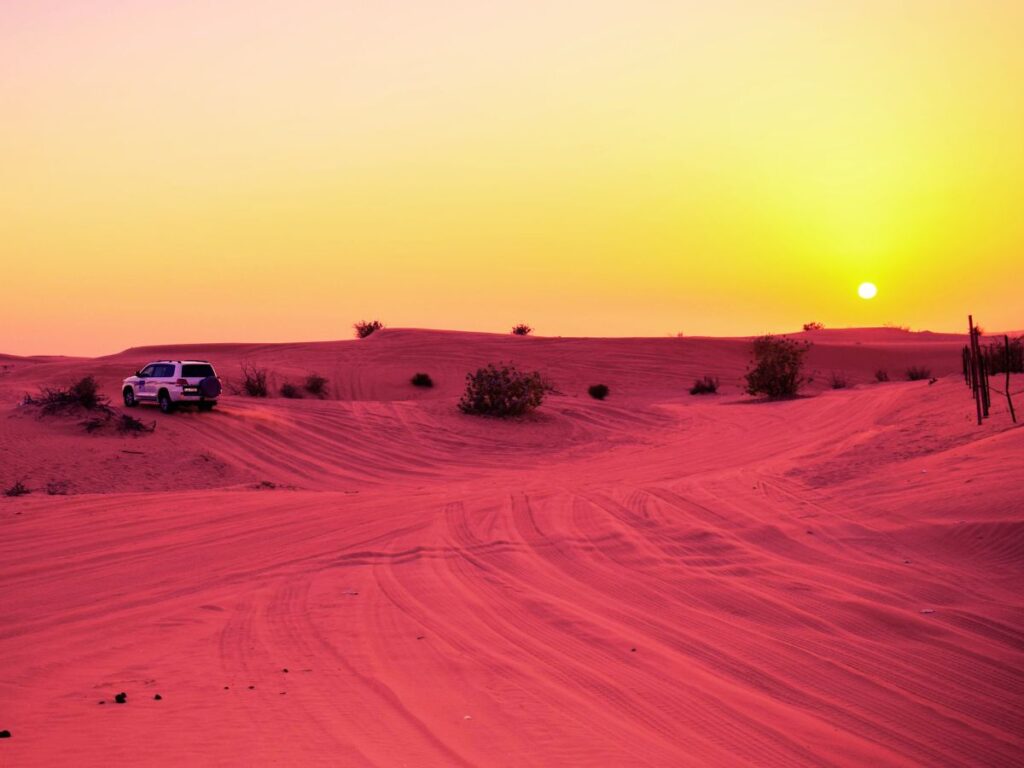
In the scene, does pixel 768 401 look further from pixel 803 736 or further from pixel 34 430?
pixel 803 736

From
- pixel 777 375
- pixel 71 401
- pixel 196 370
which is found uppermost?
pixel 196 370

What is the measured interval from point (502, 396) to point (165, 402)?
10.5 m

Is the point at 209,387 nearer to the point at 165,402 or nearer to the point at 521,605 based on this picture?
the point at 165,402

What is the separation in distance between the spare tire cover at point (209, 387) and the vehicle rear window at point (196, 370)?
0.16 meters

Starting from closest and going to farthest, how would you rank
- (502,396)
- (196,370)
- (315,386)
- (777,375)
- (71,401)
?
(71,401) → (196,370) → (502,396) → (777,375) → (315,386)

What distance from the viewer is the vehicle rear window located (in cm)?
2755

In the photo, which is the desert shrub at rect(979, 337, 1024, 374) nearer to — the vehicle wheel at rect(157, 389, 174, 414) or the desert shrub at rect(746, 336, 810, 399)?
the desert shrub at rect(746, 336, 810, 399)

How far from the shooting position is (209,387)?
2770cm

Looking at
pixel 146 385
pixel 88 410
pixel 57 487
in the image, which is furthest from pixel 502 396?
pixel 57 487

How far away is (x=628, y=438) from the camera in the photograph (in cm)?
2995

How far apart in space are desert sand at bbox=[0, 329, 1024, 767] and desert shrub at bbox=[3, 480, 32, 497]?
0.51 meters

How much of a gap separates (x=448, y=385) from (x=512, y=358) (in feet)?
32.5

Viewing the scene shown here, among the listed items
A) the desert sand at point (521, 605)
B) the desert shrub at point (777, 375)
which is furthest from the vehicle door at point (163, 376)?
the desert shrub at point (777, 375)

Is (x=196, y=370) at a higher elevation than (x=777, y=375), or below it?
higher
